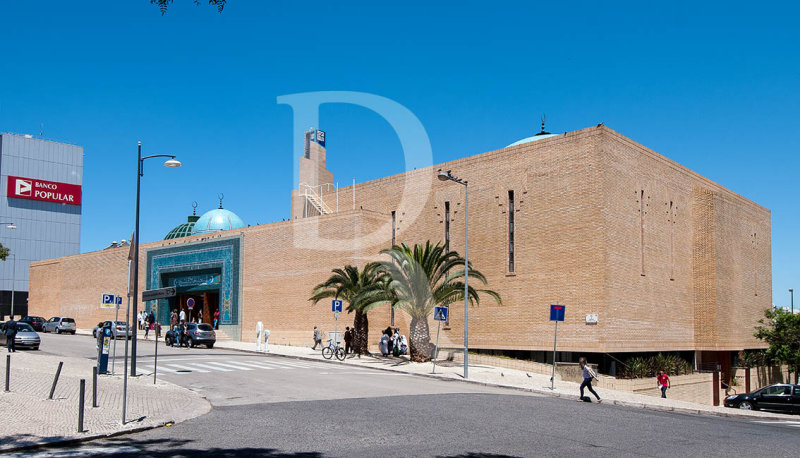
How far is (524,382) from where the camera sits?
26281mm

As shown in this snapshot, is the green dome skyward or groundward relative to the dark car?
skyward

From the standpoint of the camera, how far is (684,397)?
36250 millimetres

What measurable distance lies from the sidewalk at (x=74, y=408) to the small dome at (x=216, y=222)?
42.0m

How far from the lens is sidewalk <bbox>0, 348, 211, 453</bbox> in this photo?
39.9 ft

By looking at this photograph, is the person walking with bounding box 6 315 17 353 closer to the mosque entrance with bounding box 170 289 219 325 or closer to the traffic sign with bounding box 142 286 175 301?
the traffic sign with bounding box 142 286 175 301

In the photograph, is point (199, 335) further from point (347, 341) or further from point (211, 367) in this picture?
point (211, 367)

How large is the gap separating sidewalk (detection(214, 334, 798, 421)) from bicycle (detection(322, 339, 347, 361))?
1.15ft

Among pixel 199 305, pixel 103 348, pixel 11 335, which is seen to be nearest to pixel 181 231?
pixel 199 305

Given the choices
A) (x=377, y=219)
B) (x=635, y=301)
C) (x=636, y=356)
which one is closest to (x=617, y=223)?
(x=635, y=301)

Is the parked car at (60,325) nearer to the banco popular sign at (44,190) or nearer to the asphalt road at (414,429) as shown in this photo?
the asphalt road at (414,429)

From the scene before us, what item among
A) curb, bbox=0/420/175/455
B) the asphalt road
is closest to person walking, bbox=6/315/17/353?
the asphalt road

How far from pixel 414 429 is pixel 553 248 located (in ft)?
73.9

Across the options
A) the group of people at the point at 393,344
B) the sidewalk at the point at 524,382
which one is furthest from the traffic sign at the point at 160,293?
the group of people at the point at 393,344

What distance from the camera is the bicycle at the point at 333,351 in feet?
108
